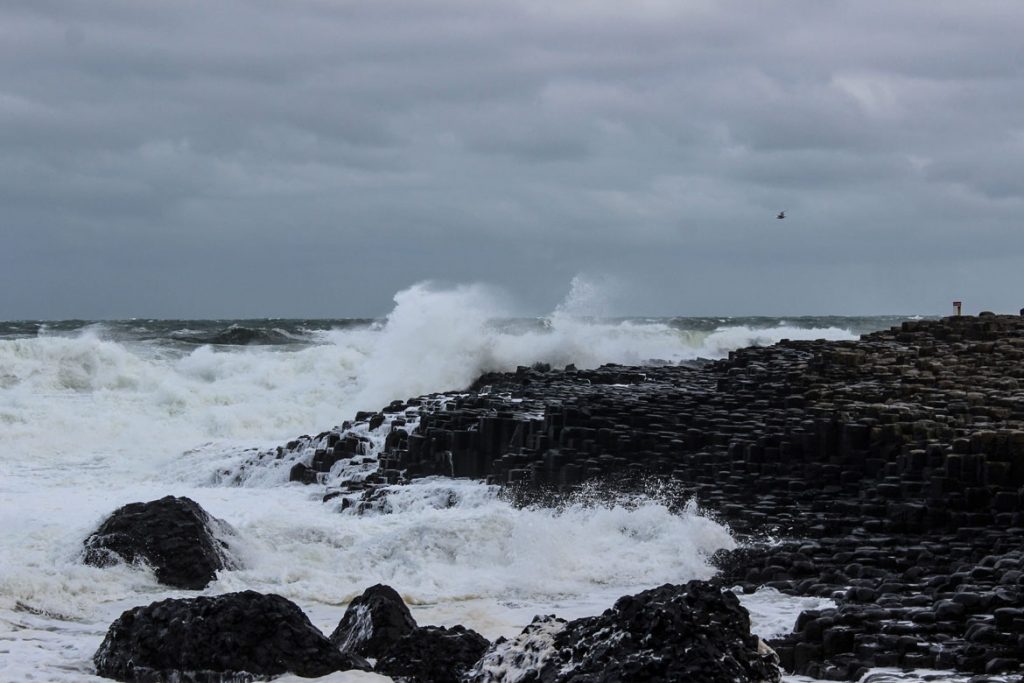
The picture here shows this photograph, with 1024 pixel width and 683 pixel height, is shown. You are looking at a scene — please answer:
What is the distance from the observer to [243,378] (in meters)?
30.4

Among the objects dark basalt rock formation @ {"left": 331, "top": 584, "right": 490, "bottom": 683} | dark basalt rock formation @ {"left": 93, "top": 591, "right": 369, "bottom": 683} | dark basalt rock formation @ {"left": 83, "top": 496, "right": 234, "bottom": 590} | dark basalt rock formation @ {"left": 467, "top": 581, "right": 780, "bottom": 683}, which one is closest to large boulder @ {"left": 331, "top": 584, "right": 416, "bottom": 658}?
dark basalt rock formation @ {"left": 331, "top": 584, "right": 490, "bottom": 683}

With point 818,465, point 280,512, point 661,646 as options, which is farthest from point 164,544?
point 818,465

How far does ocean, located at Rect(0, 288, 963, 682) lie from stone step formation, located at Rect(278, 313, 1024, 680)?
467 mm

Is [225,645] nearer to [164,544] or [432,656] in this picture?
[432,656]

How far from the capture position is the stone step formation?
880 cm

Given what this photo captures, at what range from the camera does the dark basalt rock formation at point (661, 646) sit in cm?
643

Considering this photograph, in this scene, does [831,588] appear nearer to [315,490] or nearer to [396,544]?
[396,544]

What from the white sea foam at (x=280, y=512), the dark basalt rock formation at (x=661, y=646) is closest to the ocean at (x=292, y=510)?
the white sea foam at (x=280, y=512)

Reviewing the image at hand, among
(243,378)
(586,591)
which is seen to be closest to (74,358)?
(243,378)

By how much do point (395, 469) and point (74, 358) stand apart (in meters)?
14.5

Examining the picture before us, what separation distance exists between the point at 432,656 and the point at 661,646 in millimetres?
1821

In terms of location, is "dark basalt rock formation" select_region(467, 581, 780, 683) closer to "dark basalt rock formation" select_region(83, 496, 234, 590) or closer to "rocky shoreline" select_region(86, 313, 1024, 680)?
"rocky shoreline" select_region(86, 313, 1024, 680)

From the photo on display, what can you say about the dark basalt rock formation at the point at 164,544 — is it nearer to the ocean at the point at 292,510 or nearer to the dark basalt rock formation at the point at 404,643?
the ocean at the point at 292,510

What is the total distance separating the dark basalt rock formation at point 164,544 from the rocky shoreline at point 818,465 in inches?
149
